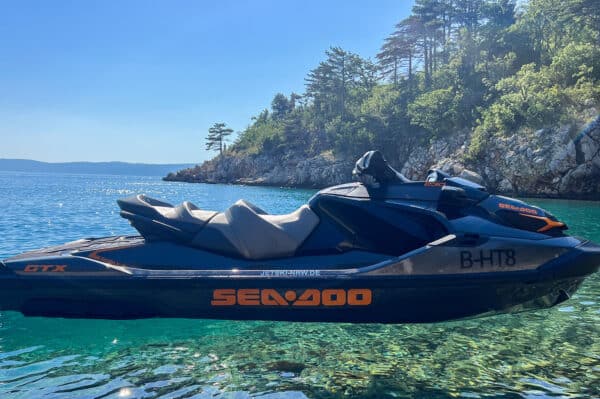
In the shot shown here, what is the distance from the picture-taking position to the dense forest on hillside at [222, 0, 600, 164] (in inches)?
1404

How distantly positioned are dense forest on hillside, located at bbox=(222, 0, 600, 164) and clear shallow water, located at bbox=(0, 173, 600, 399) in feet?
112

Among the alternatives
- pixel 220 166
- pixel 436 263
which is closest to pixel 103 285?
pixel 436 263

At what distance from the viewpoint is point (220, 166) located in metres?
93.4

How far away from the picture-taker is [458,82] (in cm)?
5034

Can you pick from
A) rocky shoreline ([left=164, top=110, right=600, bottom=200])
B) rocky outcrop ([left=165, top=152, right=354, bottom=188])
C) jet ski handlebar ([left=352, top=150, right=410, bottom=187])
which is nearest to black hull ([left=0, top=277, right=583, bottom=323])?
jet ski handlebar ([left=352, top=150, right=410, bottom=187])

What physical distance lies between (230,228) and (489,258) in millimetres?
2478

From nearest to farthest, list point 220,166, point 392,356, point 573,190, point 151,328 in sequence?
point 392,356, point 151,328, point 573,190, point 220,166

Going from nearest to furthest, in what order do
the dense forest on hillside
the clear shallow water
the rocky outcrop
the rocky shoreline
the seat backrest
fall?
1. the clear shallow water
2. the seat backrest
3. the rocky shoreline
4. the dense forest on hillside
5. the rocky outcrop

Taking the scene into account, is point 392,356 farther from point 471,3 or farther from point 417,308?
point 471,3

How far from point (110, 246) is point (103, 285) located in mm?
539

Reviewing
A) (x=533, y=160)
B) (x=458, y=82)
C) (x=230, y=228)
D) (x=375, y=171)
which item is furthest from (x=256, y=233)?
(x=458, y=82)

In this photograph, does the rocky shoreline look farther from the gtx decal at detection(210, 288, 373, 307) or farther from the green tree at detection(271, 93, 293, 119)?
the green tree at detection(271, 93, 293, 119)

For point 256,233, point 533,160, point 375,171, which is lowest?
point 256,233

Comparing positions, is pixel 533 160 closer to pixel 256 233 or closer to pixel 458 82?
pixel 458 82
